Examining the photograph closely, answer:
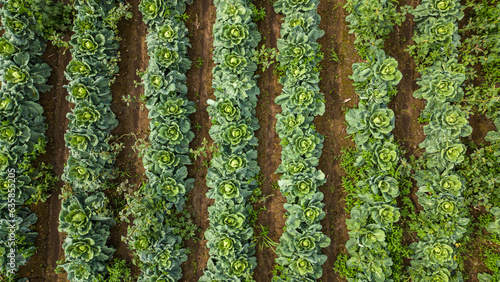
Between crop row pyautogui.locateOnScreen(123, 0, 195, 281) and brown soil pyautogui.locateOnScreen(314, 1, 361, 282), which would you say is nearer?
crop row pyautogui.locateOnScreen(123, 0, 195, 281)

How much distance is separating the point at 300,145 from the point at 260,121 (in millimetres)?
1781

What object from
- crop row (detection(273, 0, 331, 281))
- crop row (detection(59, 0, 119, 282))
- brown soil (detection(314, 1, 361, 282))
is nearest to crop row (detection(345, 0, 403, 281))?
brown soil (detection(314, 1, 361, 282))

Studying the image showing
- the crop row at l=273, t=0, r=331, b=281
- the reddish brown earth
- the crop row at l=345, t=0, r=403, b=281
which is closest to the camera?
the crop row at l=345, t=0, r=403, b=281

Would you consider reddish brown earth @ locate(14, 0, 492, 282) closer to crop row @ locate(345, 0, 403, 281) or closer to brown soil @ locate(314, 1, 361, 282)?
brown soil @ locate(314, 1, 361, 282)

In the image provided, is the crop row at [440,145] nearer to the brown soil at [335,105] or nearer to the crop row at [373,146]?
the crop row at [373,146]

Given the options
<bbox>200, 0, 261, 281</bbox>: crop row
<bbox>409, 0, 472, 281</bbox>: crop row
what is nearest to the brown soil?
<bbox>409, 0, 472, 281</bbox>: crop row

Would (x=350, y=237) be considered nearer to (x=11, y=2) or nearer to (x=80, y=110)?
(x=80, y=110)

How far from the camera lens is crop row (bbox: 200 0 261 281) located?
8.80 m

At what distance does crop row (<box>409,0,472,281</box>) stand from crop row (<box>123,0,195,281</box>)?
7.79 metres

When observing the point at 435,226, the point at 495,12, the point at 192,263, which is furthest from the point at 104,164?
the point at 495,12

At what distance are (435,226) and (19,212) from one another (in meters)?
13.6

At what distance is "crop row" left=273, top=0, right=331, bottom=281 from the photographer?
29.1 feet

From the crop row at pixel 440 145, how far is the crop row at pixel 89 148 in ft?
33.6

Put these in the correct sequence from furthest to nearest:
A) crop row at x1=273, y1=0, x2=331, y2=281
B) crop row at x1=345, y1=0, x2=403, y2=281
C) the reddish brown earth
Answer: the reddish brown earth, crop row at x1=273, y1=0, x2=331, y2=281, crop row at x1=345, y1=0, x2=403, y2=281
